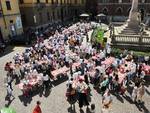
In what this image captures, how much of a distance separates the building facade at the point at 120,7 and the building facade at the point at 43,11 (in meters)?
9.96

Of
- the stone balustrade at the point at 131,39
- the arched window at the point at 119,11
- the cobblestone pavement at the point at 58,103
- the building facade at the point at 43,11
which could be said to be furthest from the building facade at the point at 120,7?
the cobblestone pavement at the point at 58,103

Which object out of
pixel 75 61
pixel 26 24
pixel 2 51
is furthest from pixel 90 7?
pixel 75 61

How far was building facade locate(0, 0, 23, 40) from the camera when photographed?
33062mm

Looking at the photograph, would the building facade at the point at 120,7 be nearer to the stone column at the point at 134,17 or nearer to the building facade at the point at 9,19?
the stone column at the point at 134,17

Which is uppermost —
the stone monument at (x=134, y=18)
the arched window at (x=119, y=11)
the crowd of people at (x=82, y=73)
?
the stone monument at (x=134, y=18)

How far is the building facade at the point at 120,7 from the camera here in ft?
181

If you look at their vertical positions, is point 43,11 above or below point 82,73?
above

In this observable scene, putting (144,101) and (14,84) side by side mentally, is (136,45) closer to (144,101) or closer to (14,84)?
(144,101)

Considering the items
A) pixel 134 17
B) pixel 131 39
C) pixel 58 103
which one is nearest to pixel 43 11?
pixel 134 17

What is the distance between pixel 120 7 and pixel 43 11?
23.4 m

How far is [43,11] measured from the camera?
149 ft

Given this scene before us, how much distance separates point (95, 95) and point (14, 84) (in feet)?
→ 23.2

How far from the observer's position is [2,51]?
93.5 ft

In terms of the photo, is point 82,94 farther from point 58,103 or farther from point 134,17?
point 134,17
